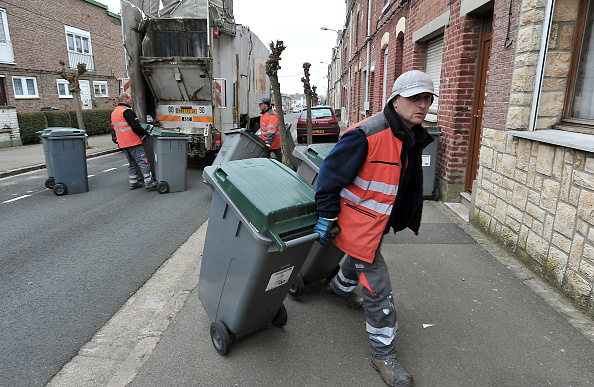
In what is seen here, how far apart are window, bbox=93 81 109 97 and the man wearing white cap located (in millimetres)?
25484

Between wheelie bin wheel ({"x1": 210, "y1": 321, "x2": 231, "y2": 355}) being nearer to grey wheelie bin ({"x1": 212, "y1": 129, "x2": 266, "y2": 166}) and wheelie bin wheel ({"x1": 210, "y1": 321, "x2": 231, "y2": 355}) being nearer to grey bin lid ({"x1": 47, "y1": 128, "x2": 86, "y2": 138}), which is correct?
grey wheelie bin ({"x1": 212, "y1": 129, "x2": 266, "y2": 166})

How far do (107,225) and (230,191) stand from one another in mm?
3987

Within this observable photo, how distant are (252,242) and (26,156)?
1192 cm

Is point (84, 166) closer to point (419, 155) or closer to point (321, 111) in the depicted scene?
point (419, 155)

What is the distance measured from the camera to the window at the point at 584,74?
11.5 ft

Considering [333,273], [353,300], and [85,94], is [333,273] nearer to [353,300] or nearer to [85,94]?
[353,300]

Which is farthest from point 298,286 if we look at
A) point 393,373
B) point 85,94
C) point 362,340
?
point 85,94

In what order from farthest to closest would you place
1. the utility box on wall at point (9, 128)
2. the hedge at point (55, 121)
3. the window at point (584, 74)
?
the hedge at point (55, 121) < the utility box on wall at point (9, 128) < the window at point (584, 74)

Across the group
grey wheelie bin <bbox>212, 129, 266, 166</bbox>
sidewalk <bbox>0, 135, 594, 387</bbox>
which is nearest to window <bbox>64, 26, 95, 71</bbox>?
grey wheelie bin <bbox>212, 129, 266, 166</bbox>

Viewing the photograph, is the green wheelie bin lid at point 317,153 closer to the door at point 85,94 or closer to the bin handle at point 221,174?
the bin handle at point 221,174

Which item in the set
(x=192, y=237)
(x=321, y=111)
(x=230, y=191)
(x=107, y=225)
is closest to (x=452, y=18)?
(x=192, y=237)

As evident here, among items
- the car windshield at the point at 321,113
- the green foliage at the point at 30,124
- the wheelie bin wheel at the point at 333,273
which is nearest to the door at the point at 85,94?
the green foliage at the point at 30,124

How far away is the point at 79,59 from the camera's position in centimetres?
2261

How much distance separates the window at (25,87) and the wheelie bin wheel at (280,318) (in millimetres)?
21039
